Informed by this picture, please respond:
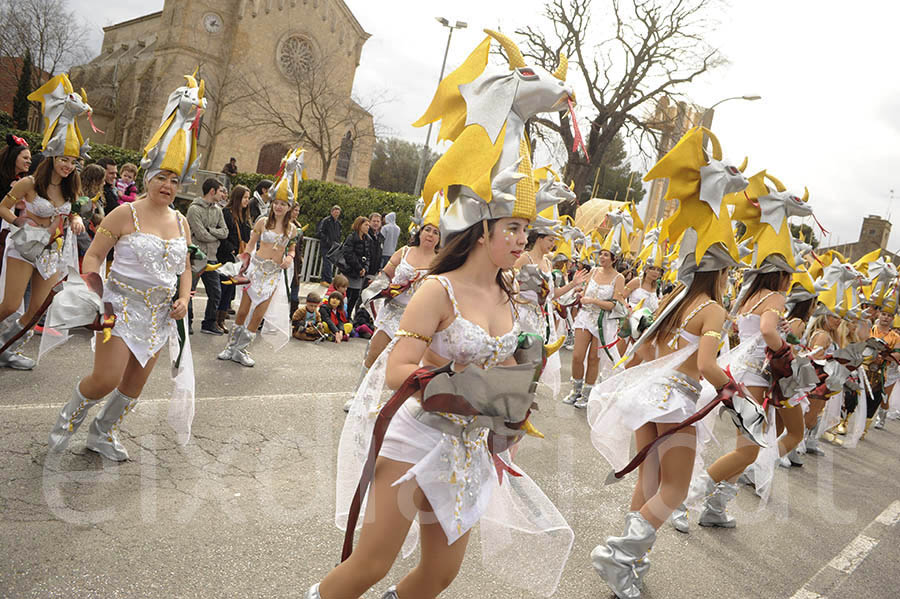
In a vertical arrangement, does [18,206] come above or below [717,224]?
below

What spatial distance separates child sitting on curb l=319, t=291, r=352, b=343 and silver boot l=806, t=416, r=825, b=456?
6.36 metres

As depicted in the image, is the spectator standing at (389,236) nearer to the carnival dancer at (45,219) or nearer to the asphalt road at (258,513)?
the asphalt road at (258,513)

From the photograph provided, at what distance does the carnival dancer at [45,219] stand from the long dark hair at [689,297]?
15.9 feet

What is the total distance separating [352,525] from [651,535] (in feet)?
6.83

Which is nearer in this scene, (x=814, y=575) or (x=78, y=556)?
(x=78, y=556)

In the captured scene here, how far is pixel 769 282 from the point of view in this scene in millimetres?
5320

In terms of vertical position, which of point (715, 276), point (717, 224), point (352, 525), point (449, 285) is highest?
point (717, 224)

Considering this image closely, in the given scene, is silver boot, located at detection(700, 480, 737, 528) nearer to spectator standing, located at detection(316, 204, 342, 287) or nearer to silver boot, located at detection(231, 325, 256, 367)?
silver boot, located at detection(231, 325, 256, 367)

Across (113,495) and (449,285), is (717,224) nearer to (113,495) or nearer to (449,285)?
(449,285)

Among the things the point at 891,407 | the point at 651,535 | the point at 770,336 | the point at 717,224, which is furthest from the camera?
the point at 891,407

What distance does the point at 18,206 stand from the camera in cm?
614

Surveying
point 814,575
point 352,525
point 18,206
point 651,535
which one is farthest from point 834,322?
point 18,206

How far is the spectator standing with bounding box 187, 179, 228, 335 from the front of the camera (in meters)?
9.19

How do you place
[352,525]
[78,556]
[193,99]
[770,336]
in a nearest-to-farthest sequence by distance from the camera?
[352,525] < [78,556] < [193,99] < [770,336]
